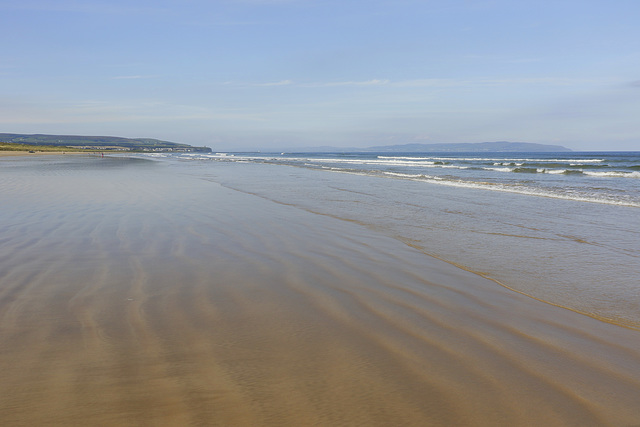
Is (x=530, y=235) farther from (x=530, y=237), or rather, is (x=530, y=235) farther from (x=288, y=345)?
(x=288, y=345)

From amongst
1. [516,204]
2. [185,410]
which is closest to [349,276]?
[185,410]

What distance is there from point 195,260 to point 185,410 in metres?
3.60

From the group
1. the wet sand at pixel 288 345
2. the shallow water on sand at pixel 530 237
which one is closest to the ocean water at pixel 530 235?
the shallow water on sand at pixel 530 237

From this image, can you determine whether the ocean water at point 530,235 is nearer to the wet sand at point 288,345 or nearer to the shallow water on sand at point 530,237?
the shallow water on sand at point 530,237

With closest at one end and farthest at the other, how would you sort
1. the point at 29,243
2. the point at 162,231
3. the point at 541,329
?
1. the point at 541,329
2. the point at 29,243
3. the point at 162,231

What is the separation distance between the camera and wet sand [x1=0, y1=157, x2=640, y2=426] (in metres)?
2.41

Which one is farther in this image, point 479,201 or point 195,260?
point 479,201

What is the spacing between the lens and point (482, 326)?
12.2 feet

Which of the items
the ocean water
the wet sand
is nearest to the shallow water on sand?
the ocean water

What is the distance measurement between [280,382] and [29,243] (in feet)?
19.1

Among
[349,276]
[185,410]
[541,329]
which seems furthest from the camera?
[349,276]

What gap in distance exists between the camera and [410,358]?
306cm

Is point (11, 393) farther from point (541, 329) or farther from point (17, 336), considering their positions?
point (541, 329)

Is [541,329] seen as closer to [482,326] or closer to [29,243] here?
[482,326]
